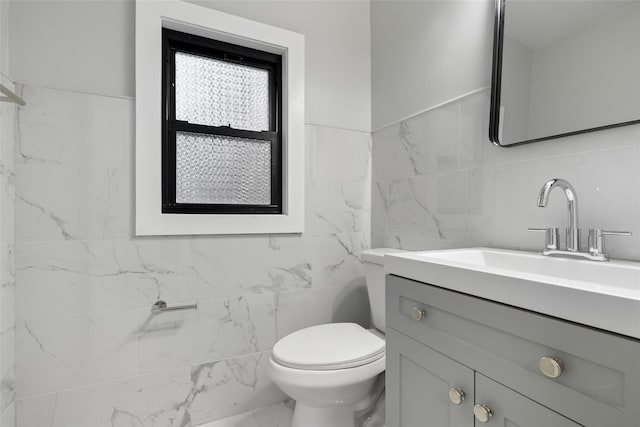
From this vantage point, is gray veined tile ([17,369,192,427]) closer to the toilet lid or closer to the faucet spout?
the toilet lid

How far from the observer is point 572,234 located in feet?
2.99

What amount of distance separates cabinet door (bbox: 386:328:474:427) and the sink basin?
0.18m

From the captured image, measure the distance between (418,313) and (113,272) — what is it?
1228 millimetres

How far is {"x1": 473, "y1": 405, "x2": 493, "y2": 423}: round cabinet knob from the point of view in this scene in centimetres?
64

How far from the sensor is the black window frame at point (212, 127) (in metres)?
1.50

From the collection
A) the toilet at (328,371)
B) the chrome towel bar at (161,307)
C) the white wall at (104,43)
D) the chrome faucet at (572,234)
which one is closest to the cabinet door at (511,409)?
the chrome faucet at (572,234)

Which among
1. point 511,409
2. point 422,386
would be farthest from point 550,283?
point 422,386

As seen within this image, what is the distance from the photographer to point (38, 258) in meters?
1.24

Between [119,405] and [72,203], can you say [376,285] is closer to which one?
[119,405]

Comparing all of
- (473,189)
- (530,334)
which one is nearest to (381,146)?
(473,189)

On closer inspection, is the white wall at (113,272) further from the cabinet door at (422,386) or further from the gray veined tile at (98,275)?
the cabinet door at (422,386)

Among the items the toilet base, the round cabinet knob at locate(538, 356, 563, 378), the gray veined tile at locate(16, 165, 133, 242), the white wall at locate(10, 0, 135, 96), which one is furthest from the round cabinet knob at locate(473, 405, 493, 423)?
the white wall at locate(10, 0, 135, 96)

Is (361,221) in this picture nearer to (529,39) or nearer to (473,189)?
(473,189)

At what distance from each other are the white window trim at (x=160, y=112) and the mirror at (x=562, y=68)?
0.93m
